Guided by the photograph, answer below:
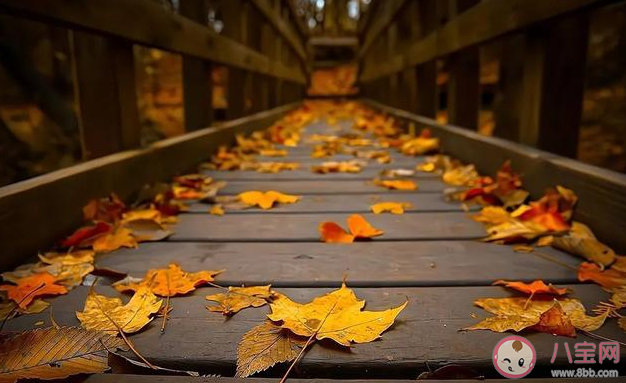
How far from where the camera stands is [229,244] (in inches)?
49.0

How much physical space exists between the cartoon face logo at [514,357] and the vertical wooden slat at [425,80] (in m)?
3.12

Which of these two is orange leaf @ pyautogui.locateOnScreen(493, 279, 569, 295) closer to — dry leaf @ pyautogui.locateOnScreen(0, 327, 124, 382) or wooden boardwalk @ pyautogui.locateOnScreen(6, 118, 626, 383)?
wooden boardwalk @ pyautogui.locateOnScreen(6, 118, 626, 383)

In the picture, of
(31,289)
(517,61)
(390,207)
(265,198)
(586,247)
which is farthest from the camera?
(517,61)

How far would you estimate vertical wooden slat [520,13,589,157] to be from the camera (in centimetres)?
152

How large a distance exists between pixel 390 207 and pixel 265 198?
0.44 metres

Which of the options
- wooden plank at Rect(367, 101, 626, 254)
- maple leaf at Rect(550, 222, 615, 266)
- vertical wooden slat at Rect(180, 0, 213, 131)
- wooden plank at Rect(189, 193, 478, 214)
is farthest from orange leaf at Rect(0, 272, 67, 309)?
vertical wooden slat at Rect(180, 0, 213, 131)

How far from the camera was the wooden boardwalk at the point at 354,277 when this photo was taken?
69cm

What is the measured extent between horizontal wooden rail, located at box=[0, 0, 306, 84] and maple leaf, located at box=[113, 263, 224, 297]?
0.62 metres

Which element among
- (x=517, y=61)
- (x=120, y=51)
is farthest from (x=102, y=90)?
(x=517, y=61)

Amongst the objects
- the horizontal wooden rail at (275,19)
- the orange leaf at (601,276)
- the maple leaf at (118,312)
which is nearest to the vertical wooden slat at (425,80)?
the horizontal wooden rail at (275,19)

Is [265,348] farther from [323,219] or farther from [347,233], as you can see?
[323,219]

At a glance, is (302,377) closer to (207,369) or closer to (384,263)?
(207,369)

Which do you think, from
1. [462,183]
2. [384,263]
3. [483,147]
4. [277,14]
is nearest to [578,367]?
[384,263]

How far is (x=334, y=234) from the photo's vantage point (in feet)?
4.22
